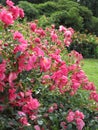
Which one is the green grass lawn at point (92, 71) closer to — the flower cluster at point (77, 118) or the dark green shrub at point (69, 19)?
the flower cluster at point (77, 118)

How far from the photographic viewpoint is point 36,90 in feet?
11.0

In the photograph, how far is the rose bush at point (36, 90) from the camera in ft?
9.19

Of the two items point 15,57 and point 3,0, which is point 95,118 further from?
point 3,0

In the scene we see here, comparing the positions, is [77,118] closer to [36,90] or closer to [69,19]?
[36,90]

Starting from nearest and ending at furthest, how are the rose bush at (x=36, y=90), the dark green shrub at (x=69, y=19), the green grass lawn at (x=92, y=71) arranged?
the rose bush at (x=36, y=90) < the green grass lawn at (x=92, y=71) < the dark green shrub at (x=69, y=19)

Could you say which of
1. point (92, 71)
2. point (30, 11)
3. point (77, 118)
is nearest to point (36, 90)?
point (77, 118)

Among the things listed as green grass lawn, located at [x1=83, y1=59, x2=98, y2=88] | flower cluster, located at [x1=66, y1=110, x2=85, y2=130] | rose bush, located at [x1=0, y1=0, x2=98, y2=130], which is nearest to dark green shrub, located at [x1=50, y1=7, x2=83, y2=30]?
green grass lawn, located at [x1=83, y1=59, x2=98, y2=88]

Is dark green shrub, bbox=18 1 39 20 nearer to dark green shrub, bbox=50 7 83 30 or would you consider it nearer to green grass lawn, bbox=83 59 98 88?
dark green shrub, bbox=50 7 83 30

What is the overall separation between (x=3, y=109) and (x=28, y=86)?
30 cm

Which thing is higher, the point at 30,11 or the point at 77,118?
the point at 77,118

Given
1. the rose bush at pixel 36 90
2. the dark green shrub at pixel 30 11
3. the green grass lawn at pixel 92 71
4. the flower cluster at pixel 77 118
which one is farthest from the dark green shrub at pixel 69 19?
the flower cluster at pixel 77 118

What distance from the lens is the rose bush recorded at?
2801mm

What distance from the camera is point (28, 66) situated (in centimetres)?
281

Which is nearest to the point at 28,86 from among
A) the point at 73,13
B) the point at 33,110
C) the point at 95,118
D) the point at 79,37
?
the point at 33,110
